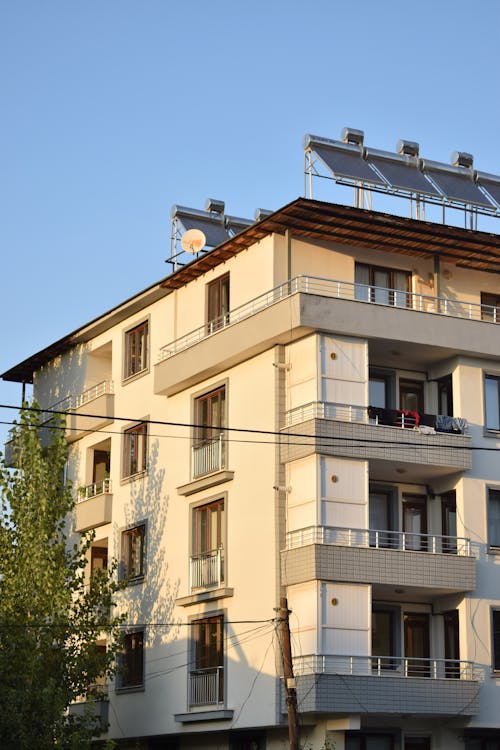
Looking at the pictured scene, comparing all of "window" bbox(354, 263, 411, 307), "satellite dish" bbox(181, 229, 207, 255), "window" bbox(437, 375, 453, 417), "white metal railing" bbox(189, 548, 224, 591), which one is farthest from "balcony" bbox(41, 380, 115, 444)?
"window" bbox(437, 375, 453, 417)

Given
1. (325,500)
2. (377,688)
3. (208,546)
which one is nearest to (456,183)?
(325,500)

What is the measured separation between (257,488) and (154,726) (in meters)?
8.95

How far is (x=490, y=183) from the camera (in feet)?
148

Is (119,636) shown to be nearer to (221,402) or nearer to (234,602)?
(234,602)

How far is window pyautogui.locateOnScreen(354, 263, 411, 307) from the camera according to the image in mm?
42344

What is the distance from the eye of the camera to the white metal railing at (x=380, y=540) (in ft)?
125

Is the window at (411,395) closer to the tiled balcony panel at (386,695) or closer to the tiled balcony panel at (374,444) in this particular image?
the tiled balcony panel at (374,444)

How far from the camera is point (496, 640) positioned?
3938 cm

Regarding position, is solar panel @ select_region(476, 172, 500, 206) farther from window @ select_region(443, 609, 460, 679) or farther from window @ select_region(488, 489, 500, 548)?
window @ select_region(443, 609, 460, 679)

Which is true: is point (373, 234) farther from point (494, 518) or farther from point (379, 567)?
point (379, 567)

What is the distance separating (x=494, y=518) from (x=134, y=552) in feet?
41.8

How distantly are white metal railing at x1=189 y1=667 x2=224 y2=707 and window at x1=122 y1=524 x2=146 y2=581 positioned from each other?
5214mm

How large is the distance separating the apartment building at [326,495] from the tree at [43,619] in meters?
2.37

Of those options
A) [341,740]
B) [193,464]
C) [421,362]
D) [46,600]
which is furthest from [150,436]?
[341,740]
